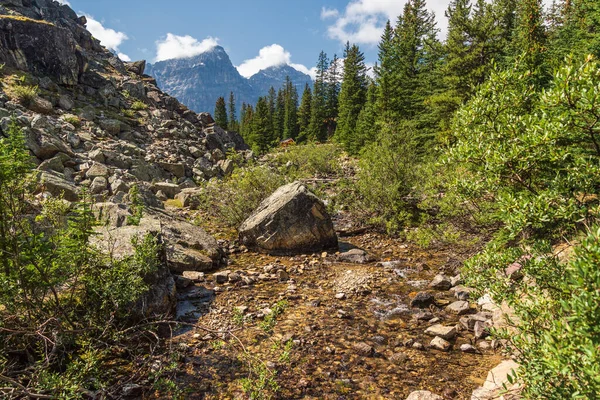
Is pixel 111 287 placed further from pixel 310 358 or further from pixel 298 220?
pixel 298 220

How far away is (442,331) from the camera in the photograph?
7523 millimetres

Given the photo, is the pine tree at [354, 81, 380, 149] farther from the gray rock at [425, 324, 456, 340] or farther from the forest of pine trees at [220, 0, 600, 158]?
the gray rock at [425, 324, 456, 340]

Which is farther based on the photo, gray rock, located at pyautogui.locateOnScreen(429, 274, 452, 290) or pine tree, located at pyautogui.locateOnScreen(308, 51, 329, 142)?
pine tree, located at pyautogui.locateOnScreen(308, 51, 329, 142)

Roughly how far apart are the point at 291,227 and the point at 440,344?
7809mm

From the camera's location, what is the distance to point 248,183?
55.4 ft

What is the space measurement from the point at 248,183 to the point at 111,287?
1107cm

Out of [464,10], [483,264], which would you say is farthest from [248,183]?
[464,10]

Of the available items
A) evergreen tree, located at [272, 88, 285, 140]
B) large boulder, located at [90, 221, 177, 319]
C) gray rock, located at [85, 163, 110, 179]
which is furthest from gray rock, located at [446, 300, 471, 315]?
evergreen tree, located at [272, 88, 285, 140]

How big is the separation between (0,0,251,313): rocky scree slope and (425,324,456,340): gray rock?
6635 mm

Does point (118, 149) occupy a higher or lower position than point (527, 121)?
higher

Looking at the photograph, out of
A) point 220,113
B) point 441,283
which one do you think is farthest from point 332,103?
point 441,283

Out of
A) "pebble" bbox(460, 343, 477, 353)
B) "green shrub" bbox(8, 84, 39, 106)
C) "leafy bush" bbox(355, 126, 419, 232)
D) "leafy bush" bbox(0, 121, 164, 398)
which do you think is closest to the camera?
"leafy bush" bbox(0, 121, 164, 398)

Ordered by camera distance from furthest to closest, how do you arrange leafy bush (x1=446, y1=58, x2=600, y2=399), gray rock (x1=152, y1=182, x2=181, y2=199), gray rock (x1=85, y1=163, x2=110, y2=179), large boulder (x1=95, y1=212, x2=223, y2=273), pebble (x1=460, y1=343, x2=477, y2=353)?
1. gray rock (x1=152, y1=182, x2=181, y2=199)
2. gray rock (x1=85, y1=163, x2=110, y2=179)
3. large boulder (x1=95, y1=212, x2=223, y2=273)
4. pebble (x1=460, y1=343, x2=477, y2=353)
5. leafy bush (x1=446, y1=58, x2=600, y2=399)

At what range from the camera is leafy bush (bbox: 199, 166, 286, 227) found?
16.8 meters
